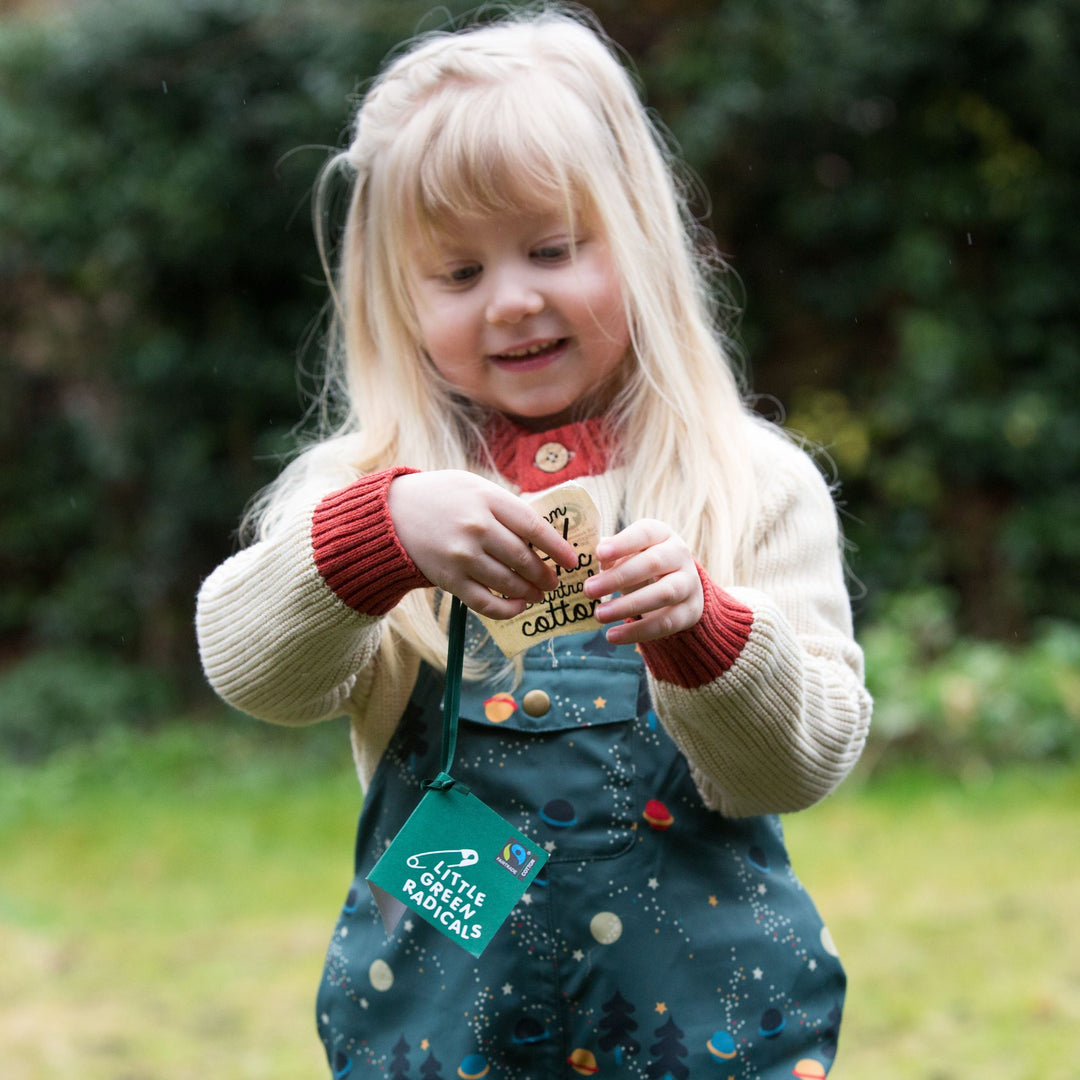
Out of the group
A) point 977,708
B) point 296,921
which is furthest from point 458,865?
point 977,708

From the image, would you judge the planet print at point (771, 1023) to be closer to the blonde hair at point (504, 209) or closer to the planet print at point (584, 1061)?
the planet print at point (584, 1061)

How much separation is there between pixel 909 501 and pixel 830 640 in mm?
4534

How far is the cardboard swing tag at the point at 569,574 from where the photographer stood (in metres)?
1.21

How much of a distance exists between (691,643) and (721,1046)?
47cm

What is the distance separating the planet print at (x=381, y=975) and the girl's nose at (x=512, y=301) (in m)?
0.74

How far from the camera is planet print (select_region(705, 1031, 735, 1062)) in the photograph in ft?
4.54

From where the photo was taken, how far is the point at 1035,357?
589 cm

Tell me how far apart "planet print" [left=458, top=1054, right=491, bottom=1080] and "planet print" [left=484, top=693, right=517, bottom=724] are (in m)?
0.36

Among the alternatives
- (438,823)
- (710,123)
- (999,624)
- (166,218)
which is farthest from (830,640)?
(166,218)

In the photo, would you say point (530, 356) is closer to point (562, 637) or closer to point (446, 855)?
point (562, 637)

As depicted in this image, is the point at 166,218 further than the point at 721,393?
Yes

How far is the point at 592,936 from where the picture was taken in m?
1.39

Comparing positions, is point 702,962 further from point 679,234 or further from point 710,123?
point 710,123

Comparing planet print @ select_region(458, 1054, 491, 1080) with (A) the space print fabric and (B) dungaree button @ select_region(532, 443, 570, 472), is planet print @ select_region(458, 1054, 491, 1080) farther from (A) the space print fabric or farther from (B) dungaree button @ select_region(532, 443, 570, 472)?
(B) dungaree button @ select_region(532, 443, 570, 472)
